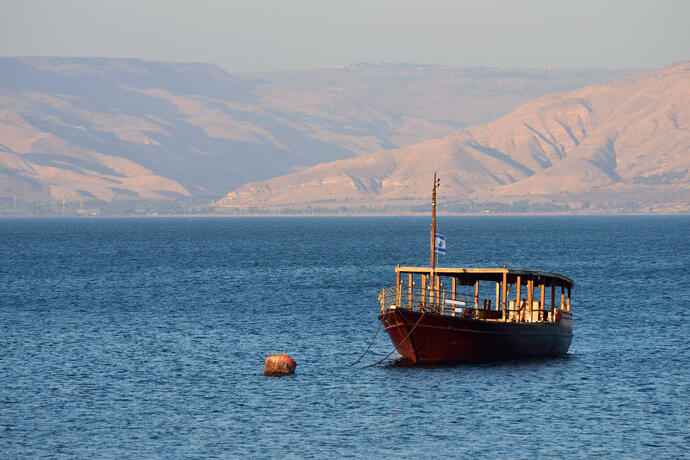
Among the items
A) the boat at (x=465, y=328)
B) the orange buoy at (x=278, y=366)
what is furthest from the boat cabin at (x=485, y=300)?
the orange buoy at (x=278, y=366)

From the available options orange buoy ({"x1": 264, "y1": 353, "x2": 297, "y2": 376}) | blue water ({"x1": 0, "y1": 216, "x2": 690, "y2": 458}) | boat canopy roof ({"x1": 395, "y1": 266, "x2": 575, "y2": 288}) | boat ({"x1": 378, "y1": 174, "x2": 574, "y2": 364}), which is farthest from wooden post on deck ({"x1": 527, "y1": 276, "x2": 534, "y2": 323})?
orange buoy ({"x1": 264, "y1": 353, "x2": 297, "y2": 376})

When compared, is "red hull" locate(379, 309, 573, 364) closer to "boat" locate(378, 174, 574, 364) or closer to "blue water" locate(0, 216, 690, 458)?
"boat" locate(378, 174, 574, 364)

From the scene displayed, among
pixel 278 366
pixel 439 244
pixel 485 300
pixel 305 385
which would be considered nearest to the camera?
pixel 305 385

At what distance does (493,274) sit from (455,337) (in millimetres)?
5950

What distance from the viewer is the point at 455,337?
54312 mm

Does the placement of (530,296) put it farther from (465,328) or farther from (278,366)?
(278,366)

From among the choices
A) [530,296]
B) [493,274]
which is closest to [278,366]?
[493,274]

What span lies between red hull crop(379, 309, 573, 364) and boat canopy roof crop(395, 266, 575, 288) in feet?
9.17

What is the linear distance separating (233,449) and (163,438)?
3263mm

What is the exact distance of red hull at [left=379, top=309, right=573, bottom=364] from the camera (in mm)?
53781

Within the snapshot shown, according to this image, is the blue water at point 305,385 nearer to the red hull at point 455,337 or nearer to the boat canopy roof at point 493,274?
the red hull at point 455,337

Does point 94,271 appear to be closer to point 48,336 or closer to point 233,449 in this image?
point 48,336

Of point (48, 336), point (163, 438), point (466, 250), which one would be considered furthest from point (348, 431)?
point (466, 250)

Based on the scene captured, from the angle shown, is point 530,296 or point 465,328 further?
point 530,296
